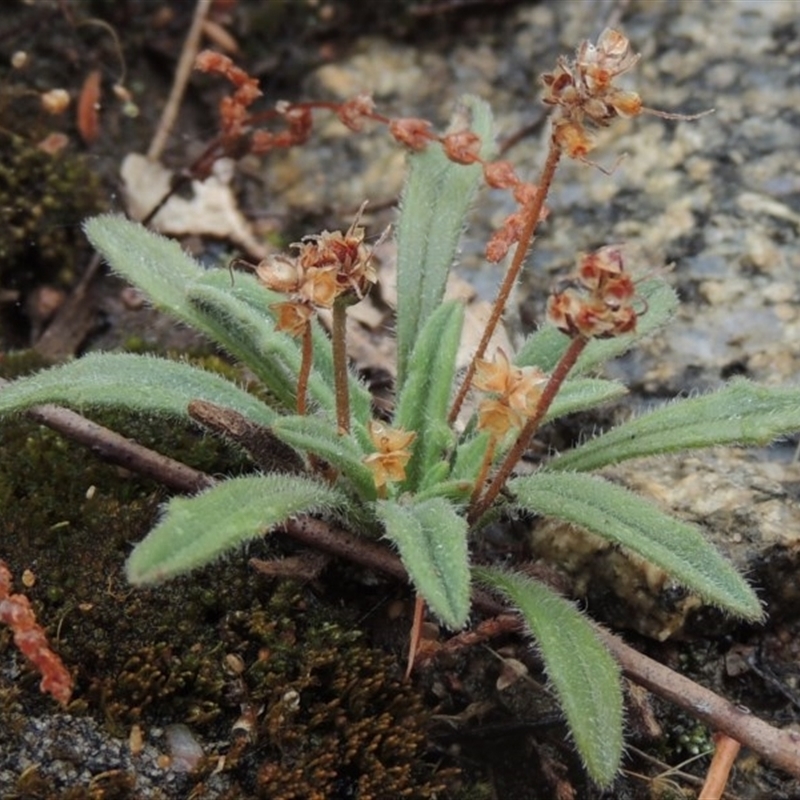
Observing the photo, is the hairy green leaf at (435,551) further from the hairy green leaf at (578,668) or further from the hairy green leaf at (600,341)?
the hairy green leaf at (600,341)

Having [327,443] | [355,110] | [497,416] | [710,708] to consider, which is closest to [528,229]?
[497,416]

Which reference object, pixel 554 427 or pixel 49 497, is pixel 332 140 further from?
pixel 49 497

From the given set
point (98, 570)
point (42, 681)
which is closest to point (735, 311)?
point (98, 570)

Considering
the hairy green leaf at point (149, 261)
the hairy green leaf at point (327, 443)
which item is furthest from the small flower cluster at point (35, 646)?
the hairy green leaf at point (149, 261)

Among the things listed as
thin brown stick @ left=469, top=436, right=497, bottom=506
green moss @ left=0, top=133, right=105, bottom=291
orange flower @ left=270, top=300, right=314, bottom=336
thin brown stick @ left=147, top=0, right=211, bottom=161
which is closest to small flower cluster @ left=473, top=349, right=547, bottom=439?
thin brown stick @ left=469, top=436, right=497, bottom=506

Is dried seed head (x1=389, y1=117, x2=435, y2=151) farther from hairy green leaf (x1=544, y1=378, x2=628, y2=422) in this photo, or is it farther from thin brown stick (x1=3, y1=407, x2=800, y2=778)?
thin brown stick (x1=3, y1=407, x2=800, y2=778)

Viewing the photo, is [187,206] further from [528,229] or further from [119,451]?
[528,229]
